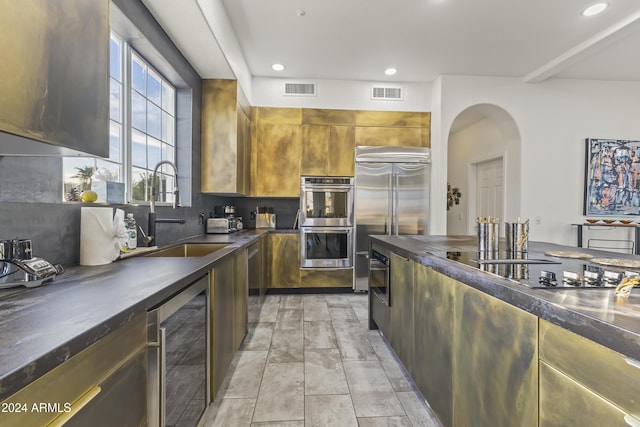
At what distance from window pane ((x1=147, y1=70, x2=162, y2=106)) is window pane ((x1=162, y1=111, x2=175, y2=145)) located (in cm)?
16

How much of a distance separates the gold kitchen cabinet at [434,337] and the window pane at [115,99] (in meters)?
2.17

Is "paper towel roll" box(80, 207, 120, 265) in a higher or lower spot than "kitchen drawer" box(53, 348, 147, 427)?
higher

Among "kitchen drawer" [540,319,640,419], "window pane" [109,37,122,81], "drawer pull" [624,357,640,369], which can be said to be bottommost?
"kitchen drawer" [540,319,640,419]

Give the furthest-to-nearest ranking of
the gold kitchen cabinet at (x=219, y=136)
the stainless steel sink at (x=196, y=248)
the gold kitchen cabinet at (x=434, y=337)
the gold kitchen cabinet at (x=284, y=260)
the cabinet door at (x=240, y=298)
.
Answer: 1. the gold kitchen cabinet at (x=284, y=260)
2. the gold kitchen cabinet at (x=219, y=136)
3. the stainless steel sink at (x=196, y=248)
4. the cabinet door at (x=240, y=298)
5. the gold kitchen cabinet at (x=434, y=337)

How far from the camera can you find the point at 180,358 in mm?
1233

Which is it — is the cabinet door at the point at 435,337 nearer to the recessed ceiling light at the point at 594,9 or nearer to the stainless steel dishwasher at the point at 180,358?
the stainless steel dishwasher at the point at 180,358

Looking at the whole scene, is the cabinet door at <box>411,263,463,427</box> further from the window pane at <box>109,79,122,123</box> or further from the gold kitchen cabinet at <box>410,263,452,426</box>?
the window pane at <box>109,79,122,123</box>

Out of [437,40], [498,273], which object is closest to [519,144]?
[437,40]

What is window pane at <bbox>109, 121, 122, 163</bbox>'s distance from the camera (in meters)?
2.04

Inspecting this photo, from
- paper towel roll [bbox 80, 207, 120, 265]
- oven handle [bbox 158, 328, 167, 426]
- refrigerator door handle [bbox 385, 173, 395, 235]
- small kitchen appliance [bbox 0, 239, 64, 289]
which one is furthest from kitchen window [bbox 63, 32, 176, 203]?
refrigerator door handle [bbox 385, 173, 395, 235]

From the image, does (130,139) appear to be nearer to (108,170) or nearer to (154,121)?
(108,170)

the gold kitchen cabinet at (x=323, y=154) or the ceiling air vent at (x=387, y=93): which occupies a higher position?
the ceiling air vent at (x=387, y=93)

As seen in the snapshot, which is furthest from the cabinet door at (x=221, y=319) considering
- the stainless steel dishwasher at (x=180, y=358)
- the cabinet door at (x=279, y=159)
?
the cabinet door at (x=279, y=159)

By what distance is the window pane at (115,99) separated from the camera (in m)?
2.02
